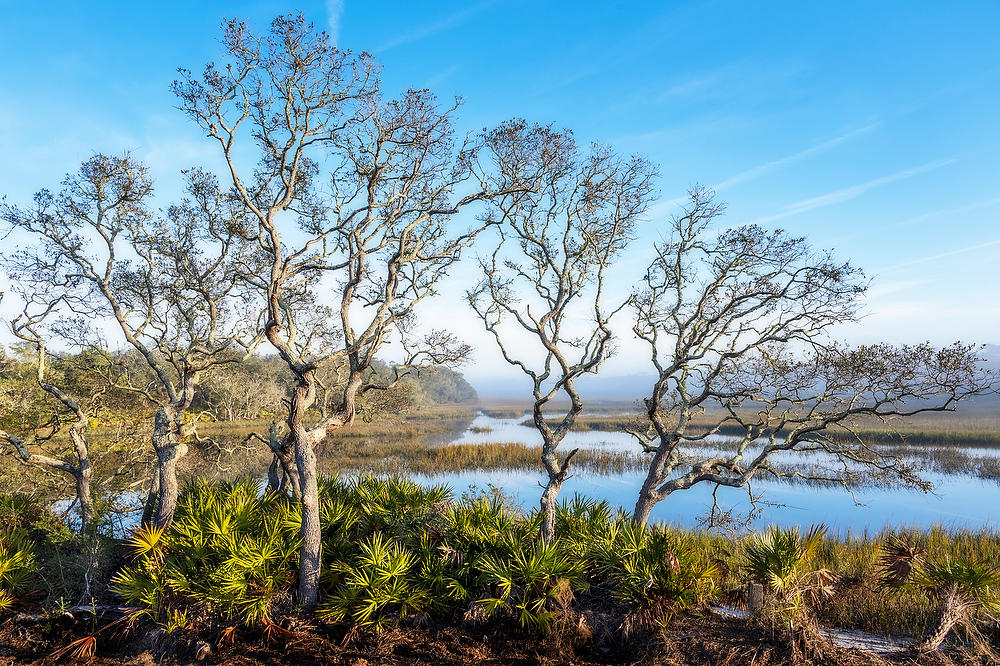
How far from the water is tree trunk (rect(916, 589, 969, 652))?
10.2 metres

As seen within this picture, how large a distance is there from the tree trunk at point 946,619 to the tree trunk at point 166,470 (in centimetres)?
1061

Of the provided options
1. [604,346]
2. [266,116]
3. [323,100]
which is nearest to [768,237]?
[604,346]

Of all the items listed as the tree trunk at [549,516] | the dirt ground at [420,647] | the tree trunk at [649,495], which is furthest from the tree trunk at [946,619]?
Result: the tree trunk at [649,495]

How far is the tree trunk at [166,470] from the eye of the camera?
9555mm

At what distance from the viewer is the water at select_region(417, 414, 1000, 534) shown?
17812mm

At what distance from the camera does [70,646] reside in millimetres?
6750

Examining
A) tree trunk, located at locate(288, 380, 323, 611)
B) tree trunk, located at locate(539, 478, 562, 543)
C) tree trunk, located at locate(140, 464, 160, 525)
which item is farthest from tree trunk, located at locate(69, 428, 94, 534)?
tree trunk, located at locate(539, 478, 562, 543)

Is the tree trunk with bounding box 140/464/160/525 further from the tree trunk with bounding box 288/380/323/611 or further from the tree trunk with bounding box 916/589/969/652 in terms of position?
the tree trunk with bounding box 916/589/969/652

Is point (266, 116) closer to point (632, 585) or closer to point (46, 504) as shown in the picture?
point (632, 585)

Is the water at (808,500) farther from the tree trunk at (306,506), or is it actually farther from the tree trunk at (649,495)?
the tree trunk at (306,506)

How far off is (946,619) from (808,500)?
56.6ft

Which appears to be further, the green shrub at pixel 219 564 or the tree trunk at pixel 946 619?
the green shrub at pixel 219 564

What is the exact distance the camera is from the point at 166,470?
9.77m

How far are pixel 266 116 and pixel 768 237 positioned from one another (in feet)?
33.1
